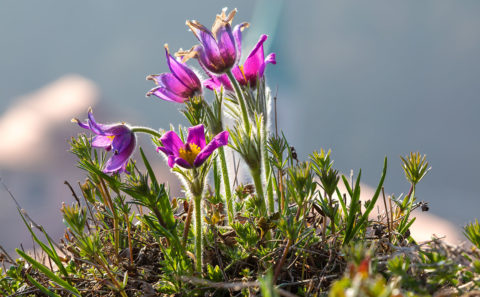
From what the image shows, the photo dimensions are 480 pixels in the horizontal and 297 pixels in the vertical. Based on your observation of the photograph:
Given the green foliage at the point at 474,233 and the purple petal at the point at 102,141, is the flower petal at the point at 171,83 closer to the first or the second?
the purple petal at the point at 102,141

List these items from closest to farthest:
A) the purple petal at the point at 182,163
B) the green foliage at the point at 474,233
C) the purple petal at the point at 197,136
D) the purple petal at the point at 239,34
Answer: the green foliage at the point at 474,233
the purple petal at the point at 182,163
the purple petal at the point at 197,136
the purple petal at the point at 239,34

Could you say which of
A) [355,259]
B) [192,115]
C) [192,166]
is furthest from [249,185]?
[355,259]

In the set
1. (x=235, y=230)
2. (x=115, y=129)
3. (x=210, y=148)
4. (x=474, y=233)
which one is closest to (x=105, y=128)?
(x=115, y=129)

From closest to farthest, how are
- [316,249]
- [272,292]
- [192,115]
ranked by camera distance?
[272,292], [316,249], [192,115]

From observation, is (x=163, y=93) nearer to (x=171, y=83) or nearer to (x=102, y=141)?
(x=171, y=83)

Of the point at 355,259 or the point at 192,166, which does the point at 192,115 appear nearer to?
the point at 192,166

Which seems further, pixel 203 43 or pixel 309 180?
pixel 203 43

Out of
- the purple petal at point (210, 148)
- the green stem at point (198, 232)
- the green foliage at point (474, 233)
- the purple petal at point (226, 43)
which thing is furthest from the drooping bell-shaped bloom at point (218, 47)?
the green foliage at point (474, 233)
